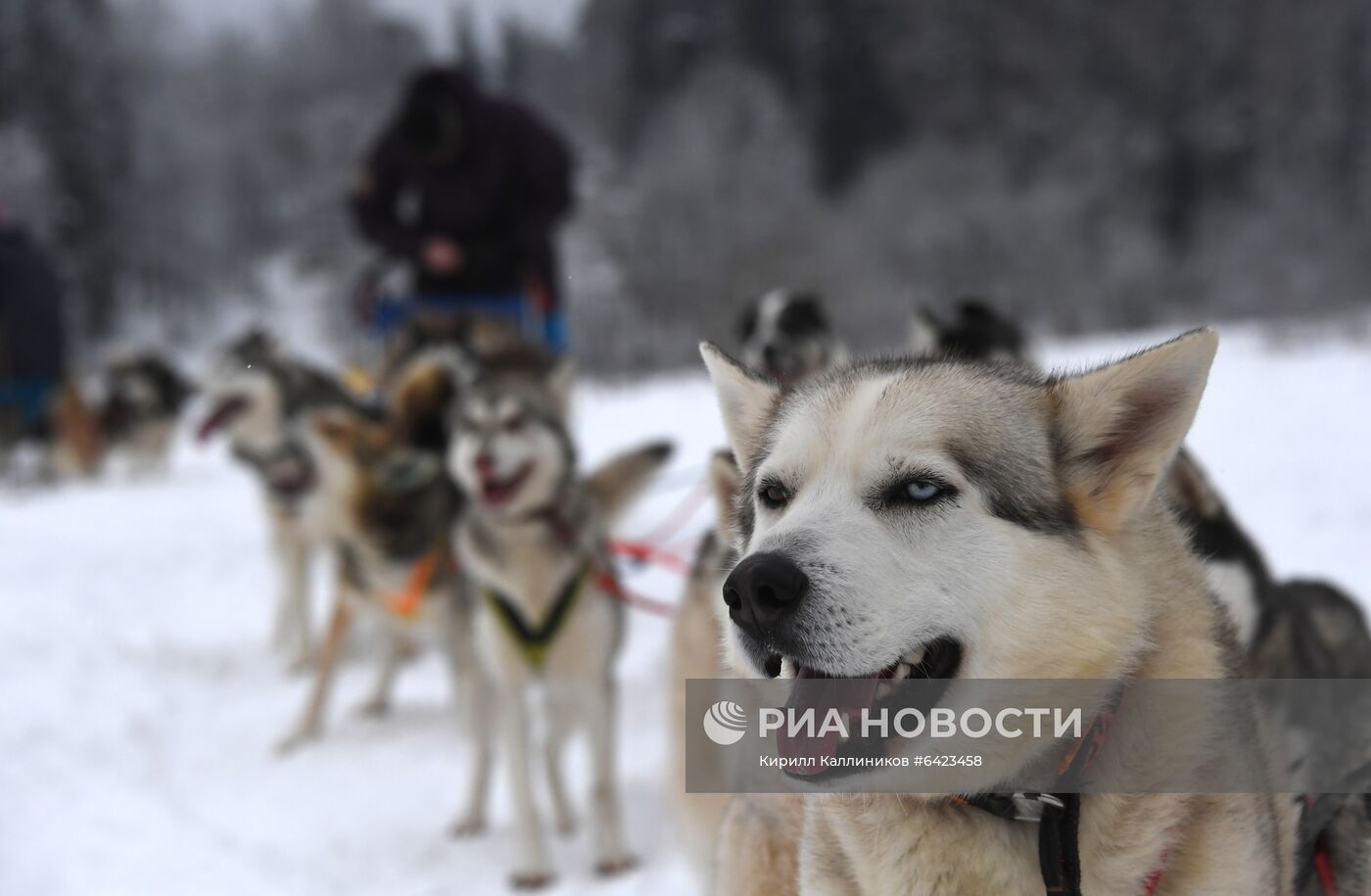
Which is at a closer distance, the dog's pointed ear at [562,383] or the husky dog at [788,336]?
the husky dog at [788,336]

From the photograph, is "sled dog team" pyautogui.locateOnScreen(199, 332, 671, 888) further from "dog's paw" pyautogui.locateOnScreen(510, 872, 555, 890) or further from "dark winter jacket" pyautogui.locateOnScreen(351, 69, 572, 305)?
"dark winter jacket" pyautogui.locateOnScreen(351, 69, 572, 305)

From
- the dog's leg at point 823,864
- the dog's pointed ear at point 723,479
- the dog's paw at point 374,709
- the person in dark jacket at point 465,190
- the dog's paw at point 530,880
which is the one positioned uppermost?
the person in dark jacket at point 465,190

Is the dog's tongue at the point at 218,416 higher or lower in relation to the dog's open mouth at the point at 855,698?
higher

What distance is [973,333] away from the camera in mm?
4246

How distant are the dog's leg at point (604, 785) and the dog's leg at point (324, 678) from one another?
164cm

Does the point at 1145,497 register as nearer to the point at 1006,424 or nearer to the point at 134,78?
the point at 1006,424

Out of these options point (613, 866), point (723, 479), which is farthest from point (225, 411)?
point (723, 479)

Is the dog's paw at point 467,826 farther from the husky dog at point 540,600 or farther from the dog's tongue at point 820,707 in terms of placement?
the dog's tongue at point 820,707

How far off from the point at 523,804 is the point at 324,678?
1700 millimetres

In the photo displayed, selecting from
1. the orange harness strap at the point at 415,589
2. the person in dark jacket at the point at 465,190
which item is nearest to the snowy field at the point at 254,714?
the orange harness strap at the point at 415,589

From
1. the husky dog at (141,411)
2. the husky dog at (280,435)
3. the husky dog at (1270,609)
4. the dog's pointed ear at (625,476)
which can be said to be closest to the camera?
the husky dog at (1270,609)

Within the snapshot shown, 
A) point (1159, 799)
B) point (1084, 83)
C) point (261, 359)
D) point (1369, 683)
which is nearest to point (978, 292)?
point (1084, 83)

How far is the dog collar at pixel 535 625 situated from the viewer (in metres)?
3.24

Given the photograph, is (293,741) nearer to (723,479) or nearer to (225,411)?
(225,411)
